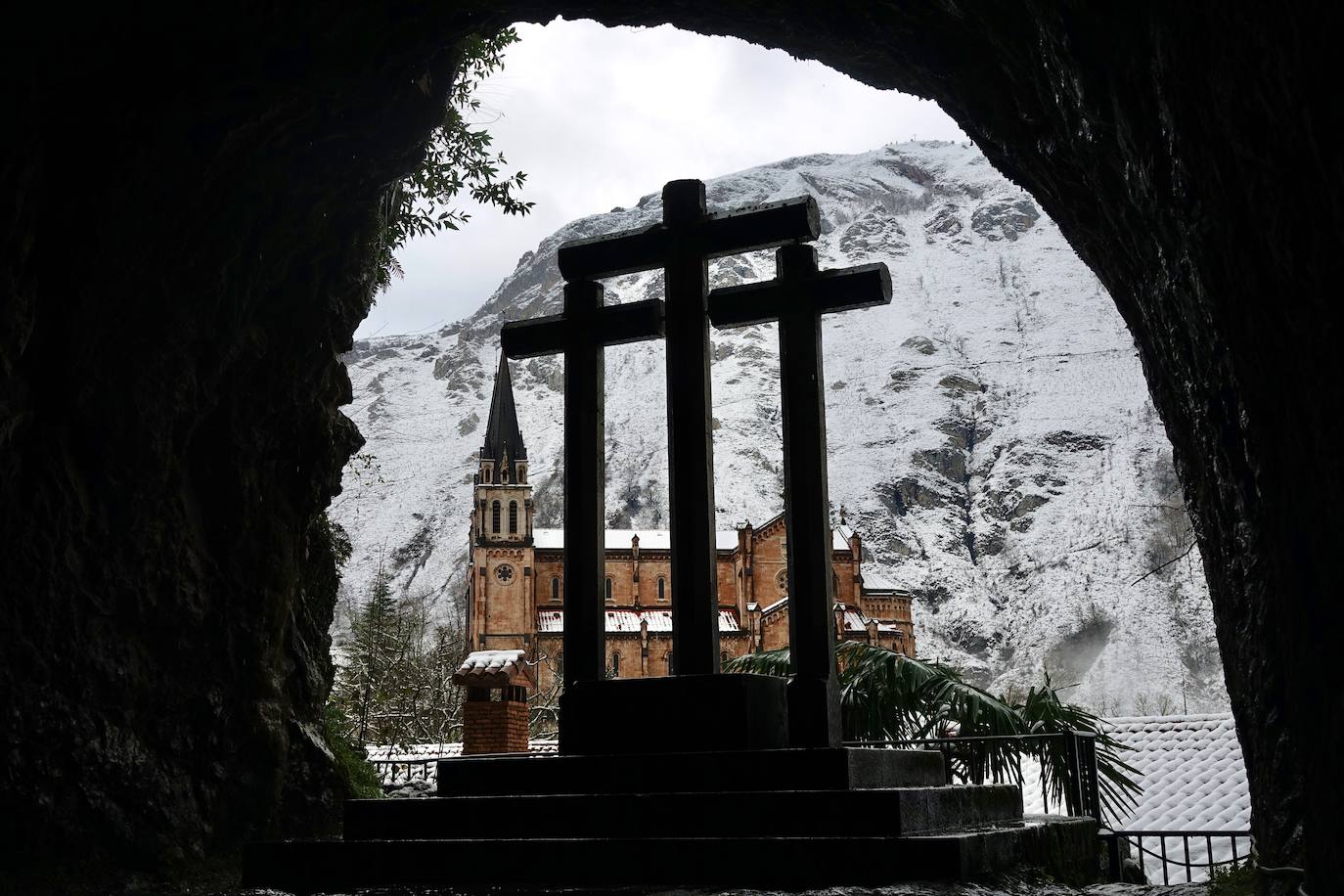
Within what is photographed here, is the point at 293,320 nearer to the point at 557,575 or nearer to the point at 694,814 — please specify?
the point at 694,814

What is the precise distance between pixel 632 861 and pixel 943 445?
406ft

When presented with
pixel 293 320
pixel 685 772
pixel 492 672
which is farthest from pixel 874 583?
pixel 685 772

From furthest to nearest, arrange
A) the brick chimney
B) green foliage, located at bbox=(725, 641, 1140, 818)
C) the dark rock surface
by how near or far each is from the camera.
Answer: the brick chimney < green foliage, located at bbox=(725, 641, 1140, 818) < the dark rock surface

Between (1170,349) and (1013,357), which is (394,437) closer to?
(1013,357)

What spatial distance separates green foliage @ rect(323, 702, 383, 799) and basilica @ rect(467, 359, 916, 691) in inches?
1981

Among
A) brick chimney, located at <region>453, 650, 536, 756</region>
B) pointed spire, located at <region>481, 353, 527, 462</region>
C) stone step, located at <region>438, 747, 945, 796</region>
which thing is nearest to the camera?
stone step, located at <region>438, 747, 945, 796</region>

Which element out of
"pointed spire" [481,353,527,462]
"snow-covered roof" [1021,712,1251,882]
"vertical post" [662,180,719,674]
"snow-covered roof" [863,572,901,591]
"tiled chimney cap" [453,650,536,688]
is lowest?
"snow-covered roof" [1021,712,1251,882]

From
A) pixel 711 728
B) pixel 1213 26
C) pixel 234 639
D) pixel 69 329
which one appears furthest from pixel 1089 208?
pixel 234 639

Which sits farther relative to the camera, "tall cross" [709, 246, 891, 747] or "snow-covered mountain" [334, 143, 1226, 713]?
"snow-covered mountain" [334, 143, 1226, 713]

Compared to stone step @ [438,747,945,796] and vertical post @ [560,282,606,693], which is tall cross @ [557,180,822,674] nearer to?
vertical post @ [560,282,606,693]

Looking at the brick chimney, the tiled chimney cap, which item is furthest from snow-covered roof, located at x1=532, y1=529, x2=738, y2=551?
the brick chimney

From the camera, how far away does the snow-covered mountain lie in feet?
328

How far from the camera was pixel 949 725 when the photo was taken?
1029cm

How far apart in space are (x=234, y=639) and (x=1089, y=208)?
17.9ft
